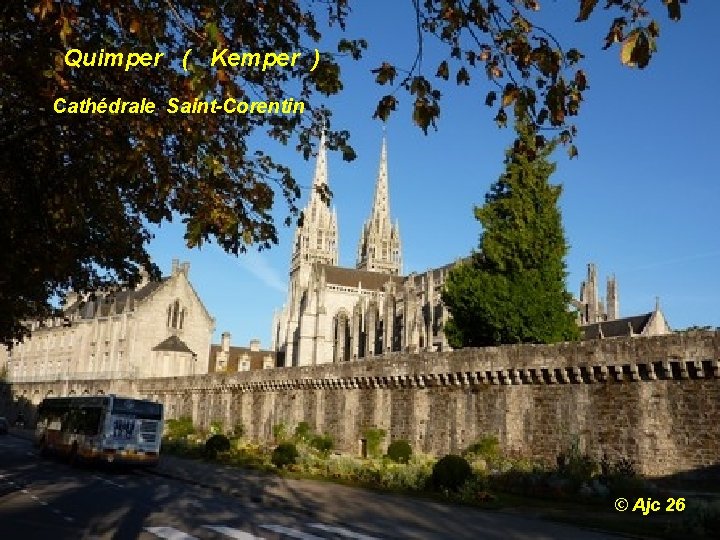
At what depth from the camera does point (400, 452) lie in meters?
30.0

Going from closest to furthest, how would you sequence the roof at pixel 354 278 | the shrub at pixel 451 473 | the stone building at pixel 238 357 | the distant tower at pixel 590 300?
the shrub at pixel 451 473, the distant tower at pixel 590 300, the stone building at pixel 238 357, the roof at pixel 354 278

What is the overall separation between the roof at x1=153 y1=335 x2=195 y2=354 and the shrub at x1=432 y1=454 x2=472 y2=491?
2289 inches

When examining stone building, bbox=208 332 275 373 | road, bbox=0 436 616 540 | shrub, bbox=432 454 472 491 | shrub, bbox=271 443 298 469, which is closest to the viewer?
road, bbox=0 436 616 540

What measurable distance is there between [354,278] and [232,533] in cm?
8217

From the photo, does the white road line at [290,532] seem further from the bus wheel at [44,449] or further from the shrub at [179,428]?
the shrub at [179,428]

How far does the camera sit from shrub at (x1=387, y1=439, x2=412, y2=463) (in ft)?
97.8

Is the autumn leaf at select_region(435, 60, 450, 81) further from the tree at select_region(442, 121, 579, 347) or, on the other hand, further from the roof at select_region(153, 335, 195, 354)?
the roof at select_region(153, 335, 195, 354)

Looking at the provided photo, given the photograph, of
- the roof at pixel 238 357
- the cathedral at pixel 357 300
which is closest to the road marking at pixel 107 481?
the cathedral at pixel 357 300

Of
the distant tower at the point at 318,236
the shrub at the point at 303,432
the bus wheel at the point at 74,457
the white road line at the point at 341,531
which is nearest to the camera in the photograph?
the white road line at the point at 341,531

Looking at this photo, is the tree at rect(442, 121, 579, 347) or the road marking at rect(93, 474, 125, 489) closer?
the road marking at rect(93, 474, 125, 489)

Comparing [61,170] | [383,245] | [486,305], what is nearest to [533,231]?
[486,305]

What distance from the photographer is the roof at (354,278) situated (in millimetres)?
92625

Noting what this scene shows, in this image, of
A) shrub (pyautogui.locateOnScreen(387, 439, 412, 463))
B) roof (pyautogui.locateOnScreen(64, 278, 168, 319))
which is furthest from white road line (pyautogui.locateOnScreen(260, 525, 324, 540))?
roof (pyautogui.locateOnScreen(64, 278, 168, 319))

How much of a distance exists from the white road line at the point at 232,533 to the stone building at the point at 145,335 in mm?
61610
